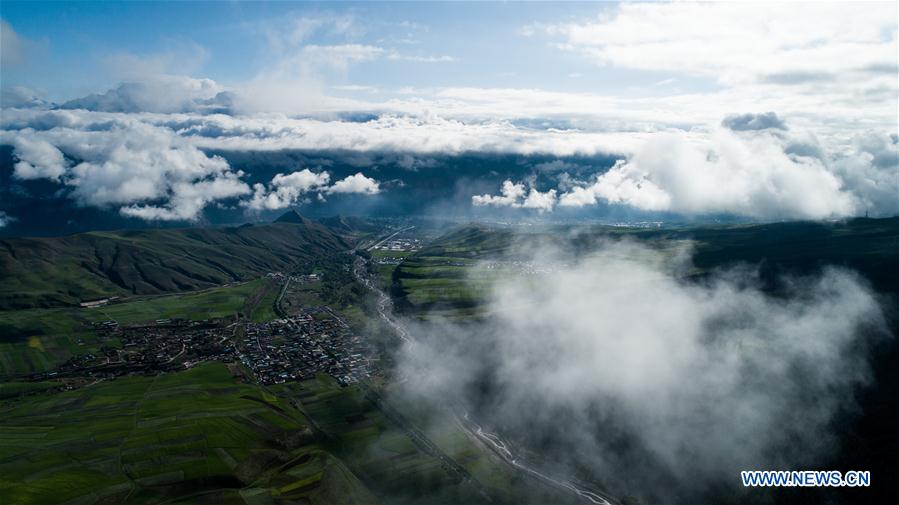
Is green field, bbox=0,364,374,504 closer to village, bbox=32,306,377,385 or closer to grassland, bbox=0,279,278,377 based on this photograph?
village, bbox=32,306,377,385

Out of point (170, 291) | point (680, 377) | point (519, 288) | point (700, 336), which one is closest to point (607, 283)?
point (519, 288)

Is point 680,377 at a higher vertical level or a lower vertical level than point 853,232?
lower

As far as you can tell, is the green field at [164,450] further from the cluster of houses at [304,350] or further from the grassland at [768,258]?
the grassland at [768,258]

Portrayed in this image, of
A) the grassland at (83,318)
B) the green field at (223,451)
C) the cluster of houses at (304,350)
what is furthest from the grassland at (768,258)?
the green field at (223,451)

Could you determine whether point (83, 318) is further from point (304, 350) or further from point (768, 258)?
point (768, 258)

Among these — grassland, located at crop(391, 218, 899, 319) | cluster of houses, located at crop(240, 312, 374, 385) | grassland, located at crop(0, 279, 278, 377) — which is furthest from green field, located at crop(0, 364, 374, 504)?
grassland, located at crop(391, 218, 899, 319)

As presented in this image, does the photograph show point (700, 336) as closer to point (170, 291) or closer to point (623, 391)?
point (623, 391)

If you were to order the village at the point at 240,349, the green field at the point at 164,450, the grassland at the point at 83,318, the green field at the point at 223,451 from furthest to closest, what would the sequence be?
the grassland at the point at 83,318, the village at the point at 240,349, the green field at the point at 223,451, the green field at the point at 164,450

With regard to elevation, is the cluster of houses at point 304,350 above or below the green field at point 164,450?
below

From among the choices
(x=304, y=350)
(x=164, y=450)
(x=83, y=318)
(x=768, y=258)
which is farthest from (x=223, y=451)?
(x=768, y=258)
